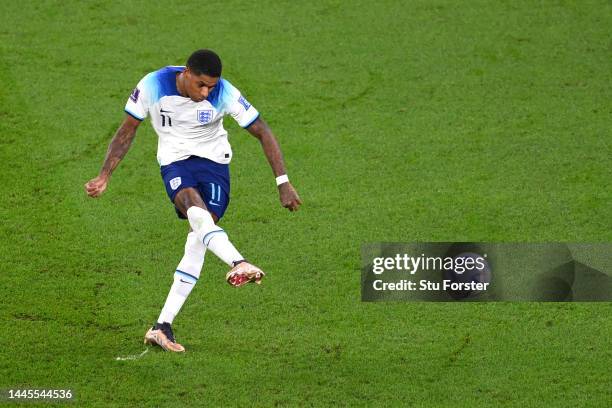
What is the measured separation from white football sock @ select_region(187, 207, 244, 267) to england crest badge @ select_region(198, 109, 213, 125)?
69cm

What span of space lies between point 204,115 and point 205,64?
527 mm

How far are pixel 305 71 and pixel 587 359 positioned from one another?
21.3ft

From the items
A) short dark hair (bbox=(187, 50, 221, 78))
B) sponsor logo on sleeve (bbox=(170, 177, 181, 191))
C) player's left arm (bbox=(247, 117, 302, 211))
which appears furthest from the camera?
sponsor logo on sleeve (bbox=(170, 177, 181, 191))

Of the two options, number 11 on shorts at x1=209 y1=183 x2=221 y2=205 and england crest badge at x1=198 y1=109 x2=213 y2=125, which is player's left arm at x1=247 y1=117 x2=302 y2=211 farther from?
number 11 on shorts at x1=209 y1=183 x2=221 y2=205

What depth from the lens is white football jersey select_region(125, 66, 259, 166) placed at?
8.67 meters

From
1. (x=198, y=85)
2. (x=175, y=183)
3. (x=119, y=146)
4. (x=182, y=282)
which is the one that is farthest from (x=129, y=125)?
(x=182, y=282)

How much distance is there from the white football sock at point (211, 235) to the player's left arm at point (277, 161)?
0.54m

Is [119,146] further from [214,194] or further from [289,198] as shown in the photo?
[289,198]

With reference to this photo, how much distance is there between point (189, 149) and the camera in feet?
28.9

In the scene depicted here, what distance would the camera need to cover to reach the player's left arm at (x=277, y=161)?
28.2 feet

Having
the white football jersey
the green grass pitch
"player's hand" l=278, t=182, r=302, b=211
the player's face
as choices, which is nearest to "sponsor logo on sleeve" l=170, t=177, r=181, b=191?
the white football jersey

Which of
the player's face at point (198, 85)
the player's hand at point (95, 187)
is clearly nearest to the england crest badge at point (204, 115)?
the player's face at point (198, 85)

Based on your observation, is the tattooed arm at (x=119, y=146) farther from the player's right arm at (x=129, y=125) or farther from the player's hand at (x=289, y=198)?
the player's hand at (x=289, y=198)

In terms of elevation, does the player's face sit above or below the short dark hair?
below
